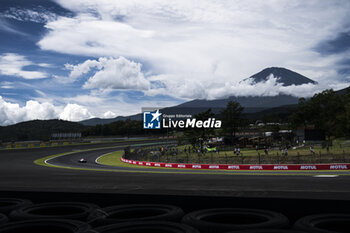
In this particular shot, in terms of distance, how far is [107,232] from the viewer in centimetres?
407

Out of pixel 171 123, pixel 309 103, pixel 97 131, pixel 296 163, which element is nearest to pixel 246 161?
pixel 296 163

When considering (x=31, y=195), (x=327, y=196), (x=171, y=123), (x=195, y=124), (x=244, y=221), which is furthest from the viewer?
(x=195, y=124)

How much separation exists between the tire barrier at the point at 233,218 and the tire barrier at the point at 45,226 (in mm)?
1508

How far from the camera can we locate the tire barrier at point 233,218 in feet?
14.0

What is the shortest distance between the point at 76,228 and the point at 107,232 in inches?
18.3

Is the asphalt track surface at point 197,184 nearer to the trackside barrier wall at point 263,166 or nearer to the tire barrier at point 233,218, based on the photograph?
the tire barrier at point 233,218

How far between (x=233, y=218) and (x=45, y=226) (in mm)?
2765

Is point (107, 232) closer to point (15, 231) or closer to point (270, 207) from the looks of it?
point (15, 231)

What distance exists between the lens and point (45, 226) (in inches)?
174

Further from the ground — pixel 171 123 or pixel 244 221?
pixel 171 123

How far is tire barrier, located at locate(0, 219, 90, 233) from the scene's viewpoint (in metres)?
4.26

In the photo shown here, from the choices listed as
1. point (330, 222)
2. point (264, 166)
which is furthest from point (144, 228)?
point (264, 166)

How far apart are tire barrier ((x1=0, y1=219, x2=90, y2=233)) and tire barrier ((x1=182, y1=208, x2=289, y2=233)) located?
4.95 ft

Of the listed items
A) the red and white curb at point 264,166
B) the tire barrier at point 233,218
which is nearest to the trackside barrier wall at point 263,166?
the red and white curb at point 264,166
